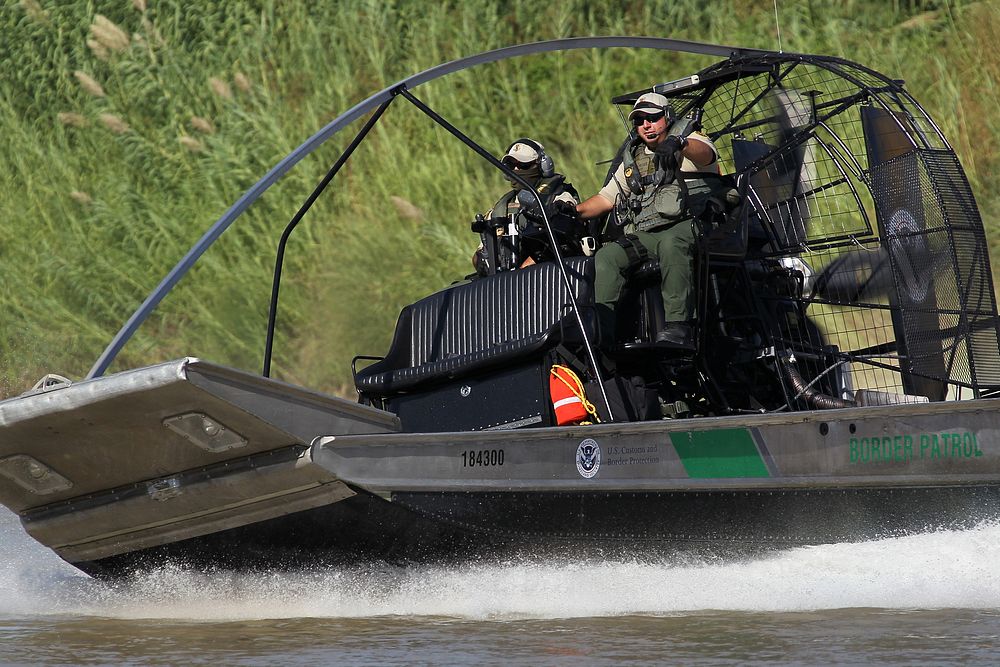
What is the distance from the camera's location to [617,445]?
648 cm

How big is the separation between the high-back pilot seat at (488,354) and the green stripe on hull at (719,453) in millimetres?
749

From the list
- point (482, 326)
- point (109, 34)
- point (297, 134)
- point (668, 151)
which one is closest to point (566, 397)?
point (482, 326)

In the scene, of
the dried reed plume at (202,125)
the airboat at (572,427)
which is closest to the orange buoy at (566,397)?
the airboat at (572,427)

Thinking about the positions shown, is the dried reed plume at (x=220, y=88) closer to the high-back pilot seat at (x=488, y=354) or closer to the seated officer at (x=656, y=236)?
the high-back pilot seat at (x=488, y=354)

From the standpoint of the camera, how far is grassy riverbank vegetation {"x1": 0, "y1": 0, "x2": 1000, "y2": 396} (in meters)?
14.2

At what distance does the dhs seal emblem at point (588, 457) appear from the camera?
21.3 feet

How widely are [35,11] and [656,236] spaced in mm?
11627

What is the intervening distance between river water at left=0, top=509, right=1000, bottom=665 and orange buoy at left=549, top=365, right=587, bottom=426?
2.21 ft

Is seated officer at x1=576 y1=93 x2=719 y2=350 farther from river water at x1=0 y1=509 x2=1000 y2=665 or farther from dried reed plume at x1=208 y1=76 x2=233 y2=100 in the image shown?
dried reed plume at x1=208 y1=76 x2=233 y2=100

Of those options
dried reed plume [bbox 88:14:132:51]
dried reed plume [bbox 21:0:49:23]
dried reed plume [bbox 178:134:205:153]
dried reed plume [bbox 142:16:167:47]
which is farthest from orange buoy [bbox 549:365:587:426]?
dried reed plume [bbox 21:0:49:23]

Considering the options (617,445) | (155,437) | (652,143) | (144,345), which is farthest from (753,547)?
(144,345)

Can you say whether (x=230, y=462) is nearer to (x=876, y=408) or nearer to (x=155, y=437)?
(x=155, y=437)

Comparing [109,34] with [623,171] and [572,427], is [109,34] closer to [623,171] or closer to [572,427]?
[623,171]

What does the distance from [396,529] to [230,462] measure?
0.80 m
